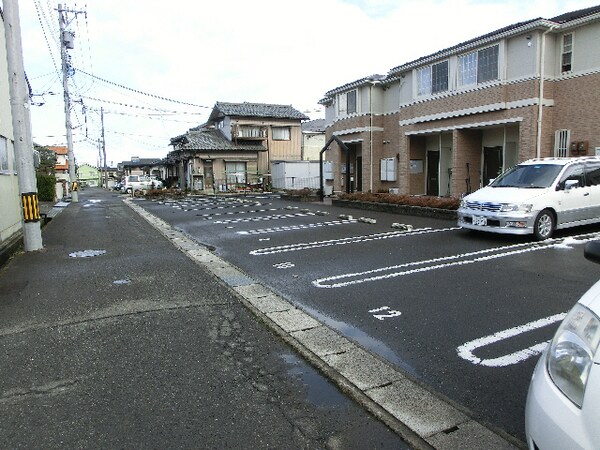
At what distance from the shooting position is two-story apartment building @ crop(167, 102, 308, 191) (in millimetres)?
35656

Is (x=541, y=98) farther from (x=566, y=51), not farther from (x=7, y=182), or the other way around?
(x=7, y=182)

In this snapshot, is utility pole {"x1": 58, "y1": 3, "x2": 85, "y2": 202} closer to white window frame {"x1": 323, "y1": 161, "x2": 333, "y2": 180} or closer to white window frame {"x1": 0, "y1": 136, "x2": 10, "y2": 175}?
white window frame {"x1": 323, "y1": 161, "x2": 333, "y2": 180}

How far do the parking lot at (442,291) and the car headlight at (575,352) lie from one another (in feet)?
3.34

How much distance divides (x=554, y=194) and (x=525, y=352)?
665cm

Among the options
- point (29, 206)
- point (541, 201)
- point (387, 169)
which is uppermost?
point (387, 169)

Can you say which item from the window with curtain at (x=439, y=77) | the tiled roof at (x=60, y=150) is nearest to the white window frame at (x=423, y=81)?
the window with curtain at (x=439, y=77)

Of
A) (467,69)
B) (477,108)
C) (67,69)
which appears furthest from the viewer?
(67,69)

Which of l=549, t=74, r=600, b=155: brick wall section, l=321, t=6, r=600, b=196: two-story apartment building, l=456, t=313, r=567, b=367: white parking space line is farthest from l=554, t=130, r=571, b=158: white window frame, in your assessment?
l=456, t=313, r=567, b=367: white parking space line

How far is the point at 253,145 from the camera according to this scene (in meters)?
38.1

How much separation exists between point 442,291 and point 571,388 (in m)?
4.06

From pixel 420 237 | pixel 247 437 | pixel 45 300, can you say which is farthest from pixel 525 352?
pixel 420 237

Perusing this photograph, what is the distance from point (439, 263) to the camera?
745 centimetres

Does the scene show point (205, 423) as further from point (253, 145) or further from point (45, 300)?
point (253, 145)

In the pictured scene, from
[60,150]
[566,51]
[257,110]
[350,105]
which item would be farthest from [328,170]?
[60,150]
